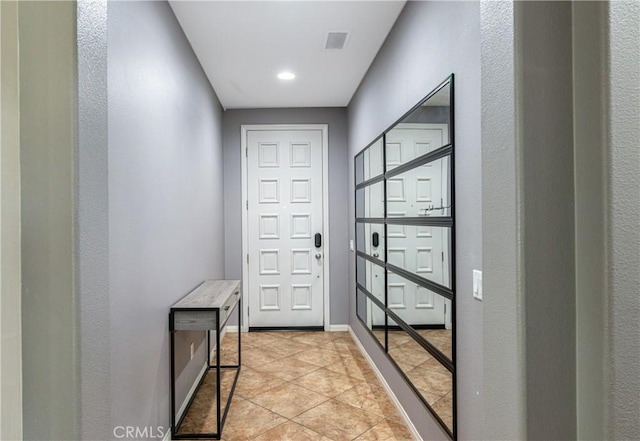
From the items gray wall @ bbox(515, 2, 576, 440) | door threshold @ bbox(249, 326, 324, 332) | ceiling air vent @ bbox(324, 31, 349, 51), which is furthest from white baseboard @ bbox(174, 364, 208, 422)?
ceiling air vent @ bbox(324, 31, 349, 51)

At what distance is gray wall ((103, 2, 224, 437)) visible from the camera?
1481 millimetres

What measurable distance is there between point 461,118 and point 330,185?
2.77m

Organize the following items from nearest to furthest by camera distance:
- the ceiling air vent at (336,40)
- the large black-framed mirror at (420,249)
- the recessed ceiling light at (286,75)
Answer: the large black-framed mirror at (420,249)
the ceiling air vent at (336,40)
the recessed ceiling light at (286,75)

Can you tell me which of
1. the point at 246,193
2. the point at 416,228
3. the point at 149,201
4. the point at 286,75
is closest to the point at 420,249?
the point at 416,228

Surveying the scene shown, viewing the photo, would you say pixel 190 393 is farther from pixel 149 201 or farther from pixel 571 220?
pixel 571 220

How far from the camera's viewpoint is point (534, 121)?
0.93 m

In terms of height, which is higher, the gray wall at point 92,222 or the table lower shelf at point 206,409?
the gray wall at point 92,222

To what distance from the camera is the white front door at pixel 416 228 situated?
1.73 metres

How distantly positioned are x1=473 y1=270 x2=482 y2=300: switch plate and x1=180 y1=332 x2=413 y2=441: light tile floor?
1.23 m

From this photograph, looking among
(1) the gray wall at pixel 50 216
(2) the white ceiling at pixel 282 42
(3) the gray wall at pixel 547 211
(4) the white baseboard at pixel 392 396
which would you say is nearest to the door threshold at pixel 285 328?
(4) the white baseboard at pixel 392 396

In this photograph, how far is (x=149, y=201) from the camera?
183 cm

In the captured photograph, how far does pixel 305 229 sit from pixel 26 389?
11.1ft

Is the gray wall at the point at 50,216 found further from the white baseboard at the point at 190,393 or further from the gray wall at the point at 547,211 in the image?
the white baseboard at the point at 190,393

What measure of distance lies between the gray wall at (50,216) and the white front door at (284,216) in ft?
10.8
